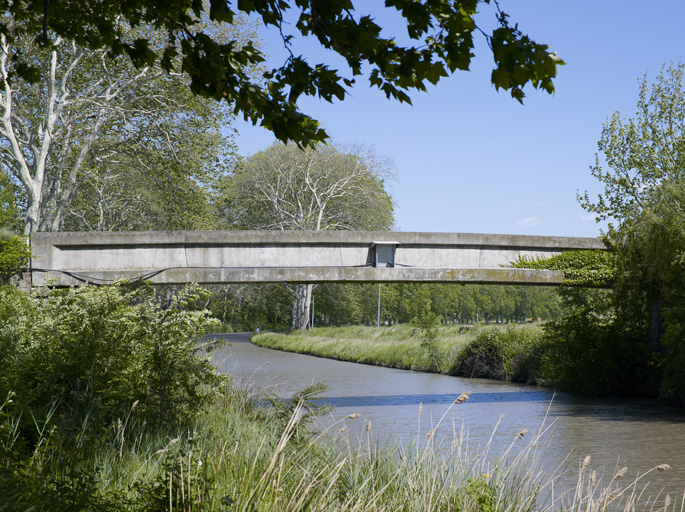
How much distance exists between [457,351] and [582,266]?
27.3 feet

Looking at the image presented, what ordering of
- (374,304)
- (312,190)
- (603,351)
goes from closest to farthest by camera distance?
(603,351)
(312,190)
(374,304)

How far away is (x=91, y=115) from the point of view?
17.8 meters

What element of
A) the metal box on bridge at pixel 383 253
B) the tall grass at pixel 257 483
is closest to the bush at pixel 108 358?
the tall grass at pixel 257 483

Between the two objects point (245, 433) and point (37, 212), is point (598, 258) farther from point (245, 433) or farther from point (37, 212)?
point (37, 212)

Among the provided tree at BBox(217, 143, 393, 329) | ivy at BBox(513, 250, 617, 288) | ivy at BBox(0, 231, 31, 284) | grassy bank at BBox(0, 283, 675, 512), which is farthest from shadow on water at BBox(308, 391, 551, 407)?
tree at BBox(217, 143, 393, 329)

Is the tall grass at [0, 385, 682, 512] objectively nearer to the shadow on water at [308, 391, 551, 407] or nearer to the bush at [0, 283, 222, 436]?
the bush at [0, 283, 222, 436]

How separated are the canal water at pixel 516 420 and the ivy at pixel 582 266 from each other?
2615mm

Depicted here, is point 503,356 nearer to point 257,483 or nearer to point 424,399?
point 424,399

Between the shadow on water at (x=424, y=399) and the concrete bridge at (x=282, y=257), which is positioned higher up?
the concrete bridge at (x=282, y=257)

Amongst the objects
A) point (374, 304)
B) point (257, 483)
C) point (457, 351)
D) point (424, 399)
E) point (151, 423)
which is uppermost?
point (257, 483)

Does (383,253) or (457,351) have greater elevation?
(383,253)

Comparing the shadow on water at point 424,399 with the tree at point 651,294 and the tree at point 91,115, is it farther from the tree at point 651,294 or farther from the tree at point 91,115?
the tree at point 91,115

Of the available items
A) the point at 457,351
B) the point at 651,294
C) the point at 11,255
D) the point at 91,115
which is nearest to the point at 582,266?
the point at 651,294

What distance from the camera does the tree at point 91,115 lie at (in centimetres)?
1683
